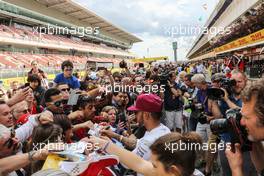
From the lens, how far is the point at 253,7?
1872 centimetres

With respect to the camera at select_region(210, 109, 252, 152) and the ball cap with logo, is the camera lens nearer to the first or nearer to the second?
the camera at select_region(210, 109, 252, 152)

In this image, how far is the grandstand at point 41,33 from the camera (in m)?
27.9

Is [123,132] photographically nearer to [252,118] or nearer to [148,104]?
[148,104]

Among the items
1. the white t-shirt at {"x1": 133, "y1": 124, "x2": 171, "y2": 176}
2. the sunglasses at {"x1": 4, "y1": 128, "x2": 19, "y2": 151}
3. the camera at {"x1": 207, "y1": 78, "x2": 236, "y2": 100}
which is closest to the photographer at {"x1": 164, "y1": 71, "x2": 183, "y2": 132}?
the camera at {"x1": 207, "y1": 78, "x2": 236, "y2": 100}

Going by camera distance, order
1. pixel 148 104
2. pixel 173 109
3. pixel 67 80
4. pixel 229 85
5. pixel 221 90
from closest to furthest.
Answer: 1. pixel 148 104
2. pixel 221 90
3. pixel 229 85
4. pixel 67 80
5. pixel 173 109

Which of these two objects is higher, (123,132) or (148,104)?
(148,104)

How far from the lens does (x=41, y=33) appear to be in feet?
128

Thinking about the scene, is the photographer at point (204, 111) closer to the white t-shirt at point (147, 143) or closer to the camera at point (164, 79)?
the camera at point (164, 79)

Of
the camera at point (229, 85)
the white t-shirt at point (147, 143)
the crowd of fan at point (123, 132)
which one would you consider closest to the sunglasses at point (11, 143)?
the crowd of fan at point (123, 132)

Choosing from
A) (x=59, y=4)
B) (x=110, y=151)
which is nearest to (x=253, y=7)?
(x=110, y=151)

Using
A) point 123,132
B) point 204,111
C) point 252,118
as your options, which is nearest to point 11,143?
point 252,118

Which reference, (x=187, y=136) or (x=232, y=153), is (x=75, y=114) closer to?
(x=187, y=136)

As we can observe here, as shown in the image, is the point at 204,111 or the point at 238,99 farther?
the point at 204,111

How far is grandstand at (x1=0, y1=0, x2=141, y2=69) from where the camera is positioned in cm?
2789
